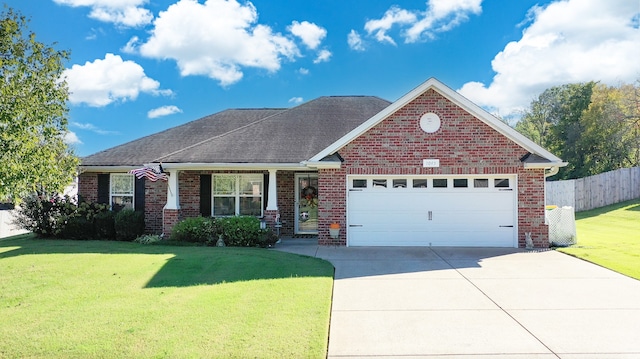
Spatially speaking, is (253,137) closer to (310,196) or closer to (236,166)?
(236,166)

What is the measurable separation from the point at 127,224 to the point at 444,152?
35.2 feet

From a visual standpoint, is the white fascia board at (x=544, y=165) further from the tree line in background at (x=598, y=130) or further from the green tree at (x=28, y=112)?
the tree line in background at (x=598, y=130)

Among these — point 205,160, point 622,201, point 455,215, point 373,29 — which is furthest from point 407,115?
point 622,201

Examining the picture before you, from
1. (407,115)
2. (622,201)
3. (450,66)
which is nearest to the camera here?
(407,115)

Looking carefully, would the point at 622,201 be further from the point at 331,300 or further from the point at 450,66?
the point at 331,300

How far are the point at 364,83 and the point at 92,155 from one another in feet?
42.6

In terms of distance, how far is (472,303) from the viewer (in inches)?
264

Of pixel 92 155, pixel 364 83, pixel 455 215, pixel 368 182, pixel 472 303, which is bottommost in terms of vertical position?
pixel 472 303

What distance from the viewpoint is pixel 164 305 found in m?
6.41

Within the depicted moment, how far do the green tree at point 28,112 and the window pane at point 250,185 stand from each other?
5891mm

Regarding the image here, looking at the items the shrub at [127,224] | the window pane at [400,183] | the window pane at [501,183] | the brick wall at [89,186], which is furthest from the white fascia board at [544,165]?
the brick wall at [89,186]

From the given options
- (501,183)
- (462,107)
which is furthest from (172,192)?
Answer: (501,183)

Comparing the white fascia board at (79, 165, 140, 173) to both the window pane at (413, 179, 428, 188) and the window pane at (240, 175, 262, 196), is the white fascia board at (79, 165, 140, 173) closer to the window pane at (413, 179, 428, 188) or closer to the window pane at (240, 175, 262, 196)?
the window pane at (240, 175, 262, 196)

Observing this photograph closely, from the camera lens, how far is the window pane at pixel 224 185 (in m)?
14.9
